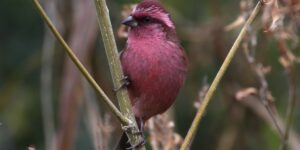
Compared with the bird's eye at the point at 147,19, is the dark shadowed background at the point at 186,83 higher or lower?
lower

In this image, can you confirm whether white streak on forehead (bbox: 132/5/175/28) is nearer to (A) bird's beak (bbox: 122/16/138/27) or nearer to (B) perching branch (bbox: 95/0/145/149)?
(A) bird's beak (bbox: 122/16/138/27)

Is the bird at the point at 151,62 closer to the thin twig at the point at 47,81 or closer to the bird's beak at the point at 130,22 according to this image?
the bird's beak at the point at 130,22

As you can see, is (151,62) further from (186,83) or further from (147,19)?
(186,83)

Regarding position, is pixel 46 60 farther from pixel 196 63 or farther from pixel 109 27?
pixel 109 27

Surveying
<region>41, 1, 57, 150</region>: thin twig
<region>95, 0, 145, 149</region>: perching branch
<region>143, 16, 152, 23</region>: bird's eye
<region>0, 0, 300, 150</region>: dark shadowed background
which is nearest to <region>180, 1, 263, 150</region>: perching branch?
<region>95, 0, 145, 149</region>: perching branch

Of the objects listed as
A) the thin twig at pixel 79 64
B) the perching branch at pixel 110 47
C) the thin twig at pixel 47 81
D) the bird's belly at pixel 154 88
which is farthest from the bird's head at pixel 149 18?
the thin twig at pixel 47 81

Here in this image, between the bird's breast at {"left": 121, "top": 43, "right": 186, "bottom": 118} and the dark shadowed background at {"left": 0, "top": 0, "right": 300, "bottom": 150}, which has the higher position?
the bird's breast at {"left": 121, "top": 43, "right": 186, "bottom": 118}

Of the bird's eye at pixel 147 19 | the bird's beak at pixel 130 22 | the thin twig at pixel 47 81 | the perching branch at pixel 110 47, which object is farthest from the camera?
the thin twig at pixel 47 81

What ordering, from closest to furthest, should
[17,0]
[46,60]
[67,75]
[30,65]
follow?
[67,75] → [46,60] → [30,65] → [17,0]

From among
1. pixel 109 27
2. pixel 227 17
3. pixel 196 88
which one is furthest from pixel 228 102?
pixel 109 27
